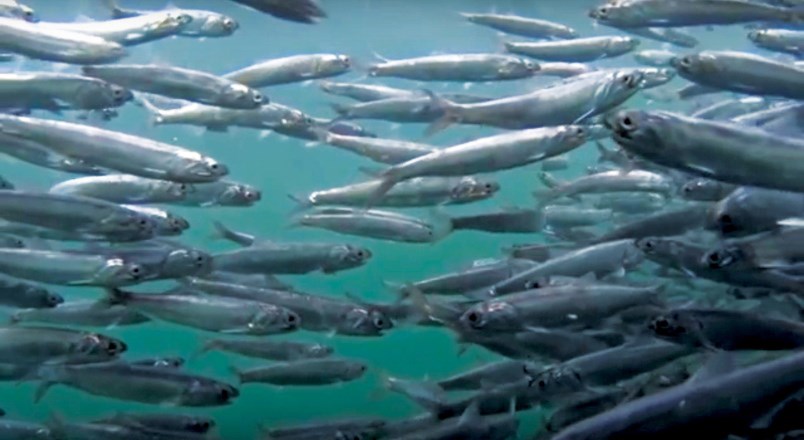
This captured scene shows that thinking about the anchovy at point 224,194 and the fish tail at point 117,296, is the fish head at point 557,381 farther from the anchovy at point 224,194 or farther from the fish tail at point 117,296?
the anchovy at point 224,194

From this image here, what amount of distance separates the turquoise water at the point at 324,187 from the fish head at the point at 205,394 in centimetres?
67

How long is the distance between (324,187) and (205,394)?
8.78 metres

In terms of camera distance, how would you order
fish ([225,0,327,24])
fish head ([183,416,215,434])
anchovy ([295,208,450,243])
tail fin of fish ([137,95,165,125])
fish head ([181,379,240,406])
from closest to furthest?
fish ([225,0,327,24]), fish head ([181,379,240,406]), fish head ([183,416,215,434]), anchovy ([295,208,450,243]), tail fin of fish ([137,95,165,125])

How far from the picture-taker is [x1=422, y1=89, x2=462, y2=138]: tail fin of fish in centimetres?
527

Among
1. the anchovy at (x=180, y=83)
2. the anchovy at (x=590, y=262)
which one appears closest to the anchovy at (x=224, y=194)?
the anchovy at (x=180, y=83)

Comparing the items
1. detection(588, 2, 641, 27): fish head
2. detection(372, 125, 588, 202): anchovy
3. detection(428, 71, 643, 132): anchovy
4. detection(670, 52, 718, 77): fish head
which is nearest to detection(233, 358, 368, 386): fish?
detection(372, 125, 588, 202): anchovy

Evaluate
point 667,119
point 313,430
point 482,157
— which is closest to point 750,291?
point 482,157

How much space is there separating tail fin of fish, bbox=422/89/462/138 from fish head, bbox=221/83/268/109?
130cm

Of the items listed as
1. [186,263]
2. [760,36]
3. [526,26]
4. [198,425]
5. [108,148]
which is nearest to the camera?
[108,148]

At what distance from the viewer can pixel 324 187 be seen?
14.6 meters

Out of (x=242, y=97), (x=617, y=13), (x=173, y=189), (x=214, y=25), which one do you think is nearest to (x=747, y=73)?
(x=617, y=13)

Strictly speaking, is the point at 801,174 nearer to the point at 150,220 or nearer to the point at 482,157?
the point at 482,157

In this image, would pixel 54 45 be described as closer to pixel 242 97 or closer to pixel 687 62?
pixel 242 97

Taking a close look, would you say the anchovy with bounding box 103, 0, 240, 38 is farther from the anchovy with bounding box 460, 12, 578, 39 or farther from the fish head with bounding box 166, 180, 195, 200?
the anchovy with bounding box 460, 12, 578, 39
